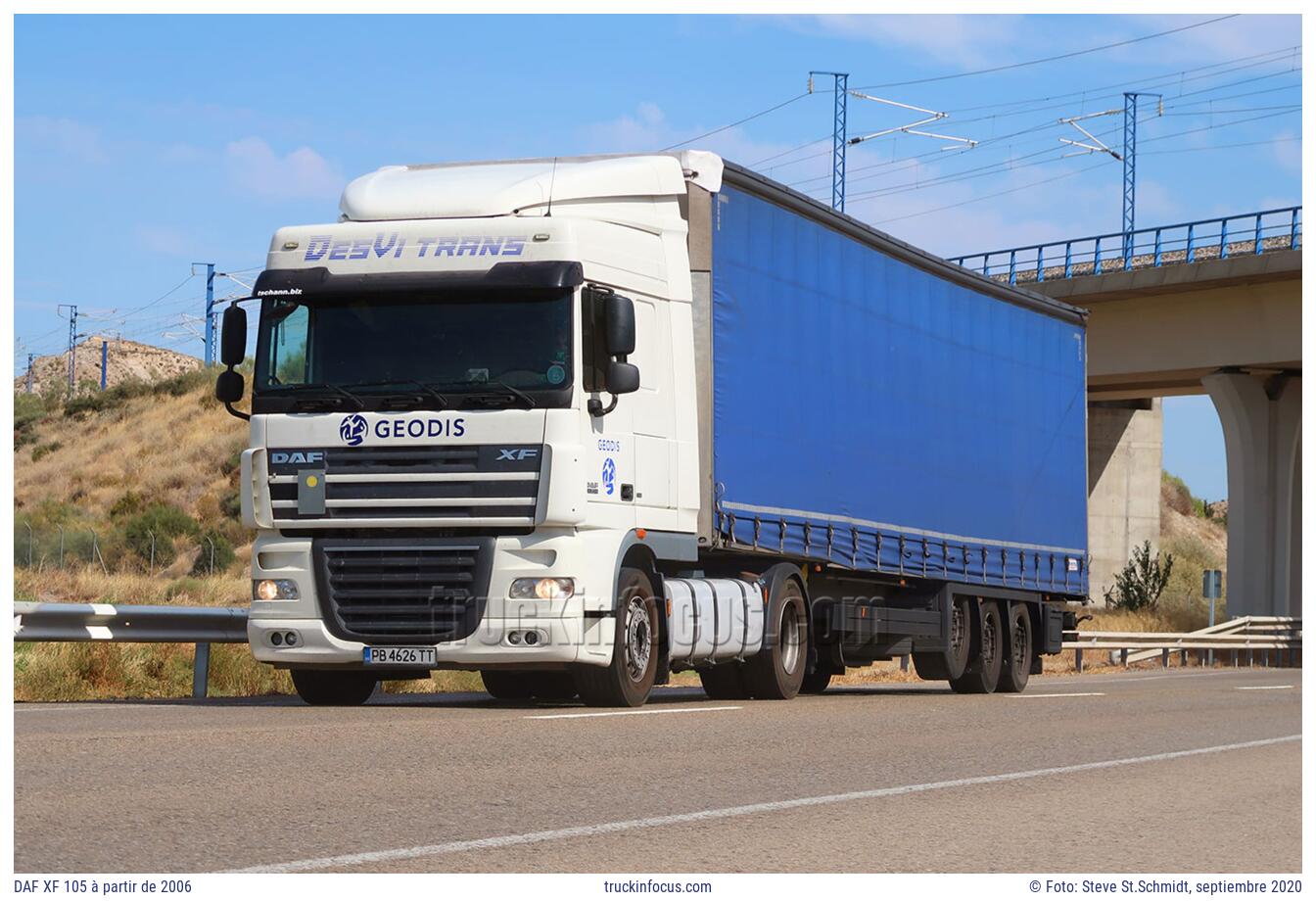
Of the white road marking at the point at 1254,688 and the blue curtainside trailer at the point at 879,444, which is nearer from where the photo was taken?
the blue curtainside trailer at the point at 879,444

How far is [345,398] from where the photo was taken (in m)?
13.9

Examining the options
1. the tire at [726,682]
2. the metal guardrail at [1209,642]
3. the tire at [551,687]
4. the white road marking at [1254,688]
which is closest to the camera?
the tire at [551,687]

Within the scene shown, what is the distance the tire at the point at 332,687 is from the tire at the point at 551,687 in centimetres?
166

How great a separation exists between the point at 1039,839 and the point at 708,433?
8.08 metres

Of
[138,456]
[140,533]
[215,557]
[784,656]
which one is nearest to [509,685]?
[784,656]

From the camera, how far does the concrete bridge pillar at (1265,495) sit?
45344mm

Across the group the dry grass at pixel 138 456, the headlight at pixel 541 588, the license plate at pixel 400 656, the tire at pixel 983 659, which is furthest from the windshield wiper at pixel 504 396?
the dry grass at pixel 138 456

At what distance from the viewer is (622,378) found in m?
13.8

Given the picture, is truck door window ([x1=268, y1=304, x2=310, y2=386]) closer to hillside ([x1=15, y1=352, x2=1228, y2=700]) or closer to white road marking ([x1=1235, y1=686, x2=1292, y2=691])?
hillside ([x1=15, y1=352, x2=1228, y2=700])

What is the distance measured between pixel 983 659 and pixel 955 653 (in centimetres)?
73

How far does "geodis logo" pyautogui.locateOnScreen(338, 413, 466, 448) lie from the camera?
44.9 ft

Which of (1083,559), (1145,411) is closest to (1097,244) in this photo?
(1145,411)

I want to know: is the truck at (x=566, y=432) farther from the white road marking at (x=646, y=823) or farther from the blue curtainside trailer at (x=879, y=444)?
the white road marking at (x=646, y=823)

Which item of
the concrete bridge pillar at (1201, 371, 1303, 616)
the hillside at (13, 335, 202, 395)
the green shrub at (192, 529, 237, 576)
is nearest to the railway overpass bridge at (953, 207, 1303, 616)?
the concrete bridge pillar at (1201, 371, 1303, 616)
